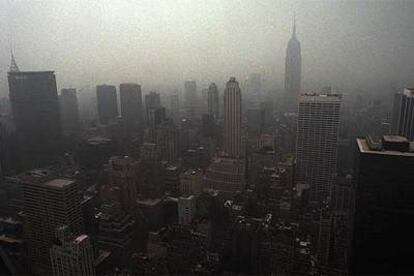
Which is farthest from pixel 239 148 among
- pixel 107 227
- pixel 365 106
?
pixel 107 227

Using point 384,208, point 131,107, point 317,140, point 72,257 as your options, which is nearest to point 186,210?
point 72,257

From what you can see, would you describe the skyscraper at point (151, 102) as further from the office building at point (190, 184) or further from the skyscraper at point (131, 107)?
the office building at point (190, 184)

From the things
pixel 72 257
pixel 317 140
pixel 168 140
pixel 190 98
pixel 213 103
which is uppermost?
pixel 190 98

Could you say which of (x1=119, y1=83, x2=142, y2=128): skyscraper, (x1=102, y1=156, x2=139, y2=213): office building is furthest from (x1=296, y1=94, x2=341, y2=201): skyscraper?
(x1=119, y1=83, x2=142, y2=128): skyscraper

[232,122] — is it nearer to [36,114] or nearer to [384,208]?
[36,114]

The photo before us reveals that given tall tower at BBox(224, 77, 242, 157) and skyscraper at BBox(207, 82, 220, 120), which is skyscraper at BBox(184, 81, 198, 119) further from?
tall tower at BBox(224, 77, 242, 157)
